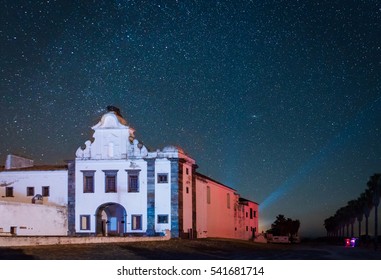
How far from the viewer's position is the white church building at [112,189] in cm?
3959

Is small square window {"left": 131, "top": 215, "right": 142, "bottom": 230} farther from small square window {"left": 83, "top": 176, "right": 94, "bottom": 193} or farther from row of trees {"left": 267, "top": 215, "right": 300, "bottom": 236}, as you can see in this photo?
row of trees {"left": 267, "top": 215, "right": 300, "bottom": 236}

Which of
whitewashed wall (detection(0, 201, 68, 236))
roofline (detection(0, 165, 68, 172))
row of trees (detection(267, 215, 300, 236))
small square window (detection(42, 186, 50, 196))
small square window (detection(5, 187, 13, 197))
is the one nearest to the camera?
whitewashed wall (detection(0, 201, 68, 236))

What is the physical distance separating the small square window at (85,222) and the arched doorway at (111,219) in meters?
0.52

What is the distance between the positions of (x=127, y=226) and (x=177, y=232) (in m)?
2.80

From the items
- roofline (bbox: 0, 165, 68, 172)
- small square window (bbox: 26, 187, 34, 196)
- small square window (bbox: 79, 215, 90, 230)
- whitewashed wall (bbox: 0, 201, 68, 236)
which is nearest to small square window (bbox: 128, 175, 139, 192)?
small square window (bbox: 79, 215, 90, 230)

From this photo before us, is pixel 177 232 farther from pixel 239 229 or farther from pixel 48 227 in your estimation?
pixel 239 229

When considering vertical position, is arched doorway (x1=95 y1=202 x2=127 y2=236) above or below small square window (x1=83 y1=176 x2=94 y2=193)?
below

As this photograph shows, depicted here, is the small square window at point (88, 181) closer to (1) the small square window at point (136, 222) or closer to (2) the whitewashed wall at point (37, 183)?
(2) the whitewashed wall at point (37, 183)

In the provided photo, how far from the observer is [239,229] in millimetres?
55438

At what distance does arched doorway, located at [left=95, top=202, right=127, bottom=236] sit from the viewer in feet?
133

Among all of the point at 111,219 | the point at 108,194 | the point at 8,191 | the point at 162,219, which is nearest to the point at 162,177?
the point at 162,219
